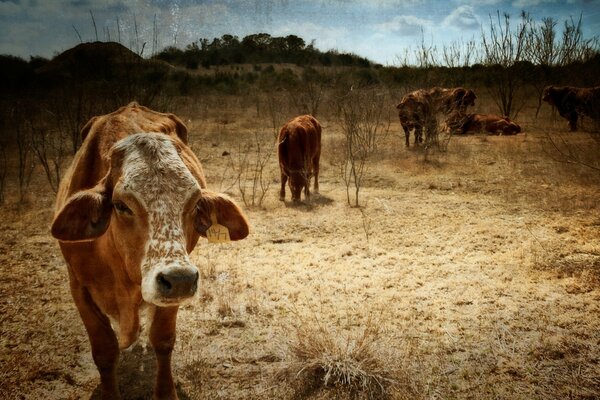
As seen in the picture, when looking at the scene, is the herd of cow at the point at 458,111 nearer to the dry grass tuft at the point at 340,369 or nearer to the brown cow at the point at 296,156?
the brown cow at the point at 296,156

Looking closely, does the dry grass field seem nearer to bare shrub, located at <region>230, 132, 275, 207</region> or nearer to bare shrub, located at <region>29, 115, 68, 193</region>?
bare shrub, located at <region>230, 132, 275, 207</region>

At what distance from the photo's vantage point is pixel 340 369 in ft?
10.2

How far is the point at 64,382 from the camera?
10.3 ft

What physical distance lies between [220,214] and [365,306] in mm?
2314

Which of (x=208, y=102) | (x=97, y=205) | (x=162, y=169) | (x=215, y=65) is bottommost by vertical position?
(x=97, y=205)

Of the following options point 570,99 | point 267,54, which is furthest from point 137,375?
point 267,54

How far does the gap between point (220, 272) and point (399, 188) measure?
5.28 metres

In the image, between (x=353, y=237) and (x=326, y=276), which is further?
(x=353, y=237)

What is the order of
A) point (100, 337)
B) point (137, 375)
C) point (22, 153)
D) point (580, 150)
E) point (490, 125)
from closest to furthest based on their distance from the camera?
point (100, 337), point (137, 375), point (22, 153), point (580, 150), point (490, 125)

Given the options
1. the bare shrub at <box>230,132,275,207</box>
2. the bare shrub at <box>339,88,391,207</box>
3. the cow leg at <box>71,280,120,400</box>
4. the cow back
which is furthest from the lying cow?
the cow leg at <box>71,280,120,400</box>

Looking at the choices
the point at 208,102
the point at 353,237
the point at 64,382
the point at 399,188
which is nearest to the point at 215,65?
the point at 208,102

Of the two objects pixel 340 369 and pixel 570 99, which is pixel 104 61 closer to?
pixel 340 369

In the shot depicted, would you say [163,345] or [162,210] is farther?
[163,345]

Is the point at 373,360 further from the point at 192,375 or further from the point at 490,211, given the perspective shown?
the point at 490,211
